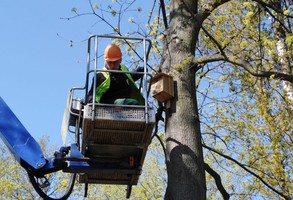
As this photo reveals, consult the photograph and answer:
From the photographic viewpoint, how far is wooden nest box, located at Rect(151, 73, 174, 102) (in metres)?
6.27

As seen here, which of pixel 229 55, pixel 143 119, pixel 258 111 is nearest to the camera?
pixel 143 119

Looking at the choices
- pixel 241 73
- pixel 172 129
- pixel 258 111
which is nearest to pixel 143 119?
pixel 172 129

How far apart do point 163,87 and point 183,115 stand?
0.43 metres

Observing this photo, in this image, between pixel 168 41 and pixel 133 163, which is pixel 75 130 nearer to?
pixel 133 163

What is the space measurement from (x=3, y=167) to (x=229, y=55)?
18.6 m

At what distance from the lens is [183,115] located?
621 cm

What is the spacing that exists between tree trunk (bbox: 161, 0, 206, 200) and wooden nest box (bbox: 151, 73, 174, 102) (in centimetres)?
9

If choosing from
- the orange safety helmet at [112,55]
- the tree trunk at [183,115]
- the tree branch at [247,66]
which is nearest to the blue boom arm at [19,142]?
the orange safety helmet at [112,55]

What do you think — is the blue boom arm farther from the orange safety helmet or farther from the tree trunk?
the tree trunk

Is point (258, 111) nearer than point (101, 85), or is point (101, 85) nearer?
point (101, 85)

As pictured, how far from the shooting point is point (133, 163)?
20.2ft

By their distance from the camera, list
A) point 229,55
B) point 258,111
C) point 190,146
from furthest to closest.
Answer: point 258,111
point 229,55
point 190,146

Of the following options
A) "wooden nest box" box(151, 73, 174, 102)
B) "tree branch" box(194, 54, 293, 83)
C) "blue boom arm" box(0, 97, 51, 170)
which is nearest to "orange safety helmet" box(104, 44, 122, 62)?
"wooden nest box" box(151, 73, 174, 102)

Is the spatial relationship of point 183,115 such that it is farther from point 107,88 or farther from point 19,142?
point 19,142
